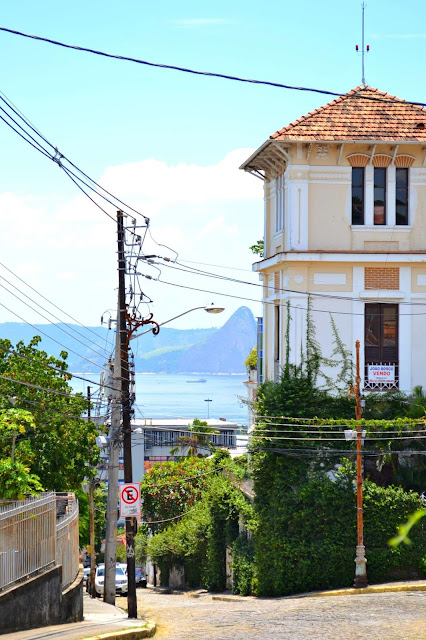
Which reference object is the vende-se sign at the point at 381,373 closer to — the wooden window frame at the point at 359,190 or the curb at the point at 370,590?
the wooden window frame at the point at 359,190

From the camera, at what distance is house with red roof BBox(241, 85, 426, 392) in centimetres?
3412

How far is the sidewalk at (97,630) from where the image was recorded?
17.3 m

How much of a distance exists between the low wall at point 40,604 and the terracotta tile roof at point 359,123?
1787 centimetres

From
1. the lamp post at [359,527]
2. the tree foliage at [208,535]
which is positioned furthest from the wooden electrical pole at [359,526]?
the tree foliage at [208,535]

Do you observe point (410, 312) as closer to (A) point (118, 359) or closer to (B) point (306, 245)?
(B) point (306, 245)

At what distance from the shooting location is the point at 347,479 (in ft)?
105

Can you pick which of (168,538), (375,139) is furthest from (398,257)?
(168,538)

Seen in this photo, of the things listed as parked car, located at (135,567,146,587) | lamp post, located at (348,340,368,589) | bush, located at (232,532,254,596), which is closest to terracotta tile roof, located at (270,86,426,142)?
lamp post, located at (348,340,368,589)

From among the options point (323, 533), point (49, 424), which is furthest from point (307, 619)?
point (49, 424)

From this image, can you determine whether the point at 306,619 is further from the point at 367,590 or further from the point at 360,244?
the point at 360,244

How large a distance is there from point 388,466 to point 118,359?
445 inches

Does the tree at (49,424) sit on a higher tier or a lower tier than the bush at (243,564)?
higher

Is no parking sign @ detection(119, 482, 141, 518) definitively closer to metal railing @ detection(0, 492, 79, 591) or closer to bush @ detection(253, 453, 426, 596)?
metal railing @ detection(0, 492, 79, 591)

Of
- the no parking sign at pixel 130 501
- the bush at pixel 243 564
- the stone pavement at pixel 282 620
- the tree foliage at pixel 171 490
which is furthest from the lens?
the tree foliage at pixel 171 490
